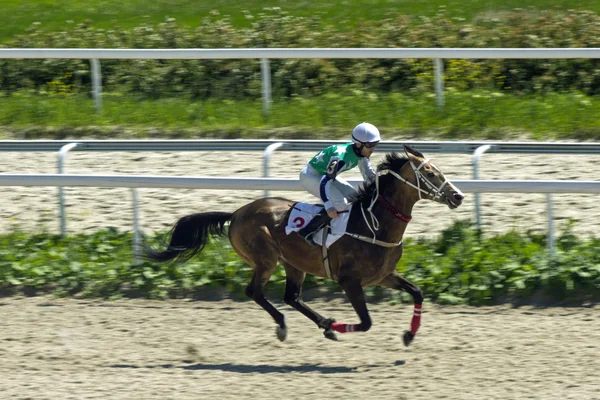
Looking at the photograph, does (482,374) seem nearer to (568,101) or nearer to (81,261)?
(81,261)

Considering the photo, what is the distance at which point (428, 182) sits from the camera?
23.3ft

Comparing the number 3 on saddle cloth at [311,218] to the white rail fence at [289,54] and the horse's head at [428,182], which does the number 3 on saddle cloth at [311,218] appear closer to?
the horse's head at [428,182]

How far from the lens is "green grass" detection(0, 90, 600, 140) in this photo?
443 inches

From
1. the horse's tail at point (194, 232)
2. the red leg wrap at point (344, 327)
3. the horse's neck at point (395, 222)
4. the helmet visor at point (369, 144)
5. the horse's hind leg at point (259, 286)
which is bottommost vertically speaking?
the red leg wrap at point (344, 327)

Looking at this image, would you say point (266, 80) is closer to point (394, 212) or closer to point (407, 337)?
point (394, 212)

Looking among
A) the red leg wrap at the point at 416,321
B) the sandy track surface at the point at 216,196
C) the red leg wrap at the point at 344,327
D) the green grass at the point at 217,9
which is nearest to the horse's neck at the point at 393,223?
the red leg wrap at the point at 416,321

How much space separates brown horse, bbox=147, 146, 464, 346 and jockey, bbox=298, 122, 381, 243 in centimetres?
10

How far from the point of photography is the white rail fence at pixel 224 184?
8.29 m

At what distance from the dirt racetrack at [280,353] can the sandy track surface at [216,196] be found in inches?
50.1

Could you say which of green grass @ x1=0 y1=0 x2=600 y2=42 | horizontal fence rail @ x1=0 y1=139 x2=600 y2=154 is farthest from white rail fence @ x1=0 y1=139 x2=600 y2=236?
green grass @ x1=0 y1=0 x2=600 y2=42

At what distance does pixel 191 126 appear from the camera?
1210 cm

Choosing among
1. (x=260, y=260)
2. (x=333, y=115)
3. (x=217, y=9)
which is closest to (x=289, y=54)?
Answer: (x=333, y=115)

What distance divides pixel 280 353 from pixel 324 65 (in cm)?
598

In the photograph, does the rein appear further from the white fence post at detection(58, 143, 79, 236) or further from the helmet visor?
the white fence post at detection(58, 143, 79, 236)
